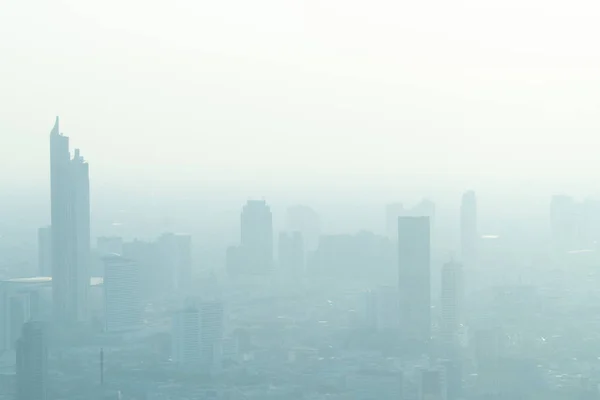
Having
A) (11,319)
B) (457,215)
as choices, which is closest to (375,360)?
(11,319)

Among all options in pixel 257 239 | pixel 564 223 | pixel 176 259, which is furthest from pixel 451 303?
pixel 564 223

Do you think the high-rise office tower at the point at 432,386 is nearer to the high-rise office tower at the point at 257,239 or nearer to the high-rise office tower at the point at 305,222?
the high-rise office tower at the point at 257,239

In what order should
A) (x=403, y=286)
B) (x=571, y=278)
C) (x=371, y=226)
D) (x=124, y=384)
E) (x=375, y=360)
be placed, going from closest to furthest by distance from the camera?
(x=124, y=384) < (x=375, y=360) < (x=403, y=286) < (x=571, y=278) < (x=371, y=226)

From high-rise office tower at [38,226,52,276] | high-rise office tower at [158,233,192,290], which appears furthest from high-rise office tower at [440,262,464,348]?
high-rise office tower at [38,226,52,276]

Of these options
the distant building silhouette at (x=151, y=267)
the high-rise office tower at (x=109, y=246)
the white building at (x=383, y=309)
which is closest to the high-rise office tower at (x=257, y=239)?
the distant building silhouette at (x=151, y=267)

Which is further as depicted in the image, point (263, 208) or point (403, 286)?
point (263, 208)

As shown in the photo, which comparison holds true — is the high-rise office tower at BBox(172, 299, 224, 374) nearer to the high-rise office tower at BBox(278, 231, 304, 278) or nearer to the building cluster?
the building cluster

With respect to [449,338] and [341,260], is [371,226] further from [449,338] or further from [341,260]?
[449,338]
